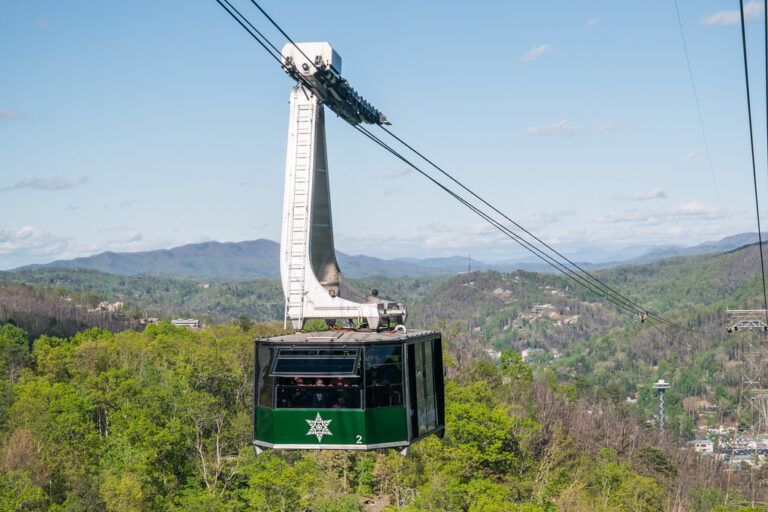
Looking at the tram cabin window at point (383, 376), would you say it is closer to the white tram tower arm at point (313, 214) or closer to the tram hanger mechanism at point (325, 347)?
the tram hanger mechanism at point (325, 347)

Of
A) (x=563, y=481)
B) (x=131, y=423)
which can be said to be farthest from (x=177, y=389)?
(x=563, y=481)

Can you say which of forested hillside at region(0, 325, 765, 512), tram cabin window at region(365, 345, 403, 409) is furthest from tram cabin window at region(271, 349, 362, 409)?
forested hillside at region(0, 325, 765, 512)

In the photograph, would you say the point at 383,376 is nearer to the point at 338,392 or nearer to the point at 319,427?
the point at 338,392

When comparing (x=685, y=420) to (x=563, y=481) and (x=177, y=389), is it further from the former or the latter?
(x=177, y=389)

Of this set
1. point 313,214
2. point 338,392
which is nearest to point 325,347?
point 338,392

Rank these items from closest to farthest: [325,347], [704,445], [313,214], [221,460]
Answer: [325,347] < [313,214] < [221,460] < [704,445]

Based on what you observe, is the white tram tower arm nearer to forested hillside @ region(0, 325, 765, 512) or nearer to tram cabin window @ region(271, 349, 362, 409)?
tram cabin window @ region(271, 349, 362, 409)
